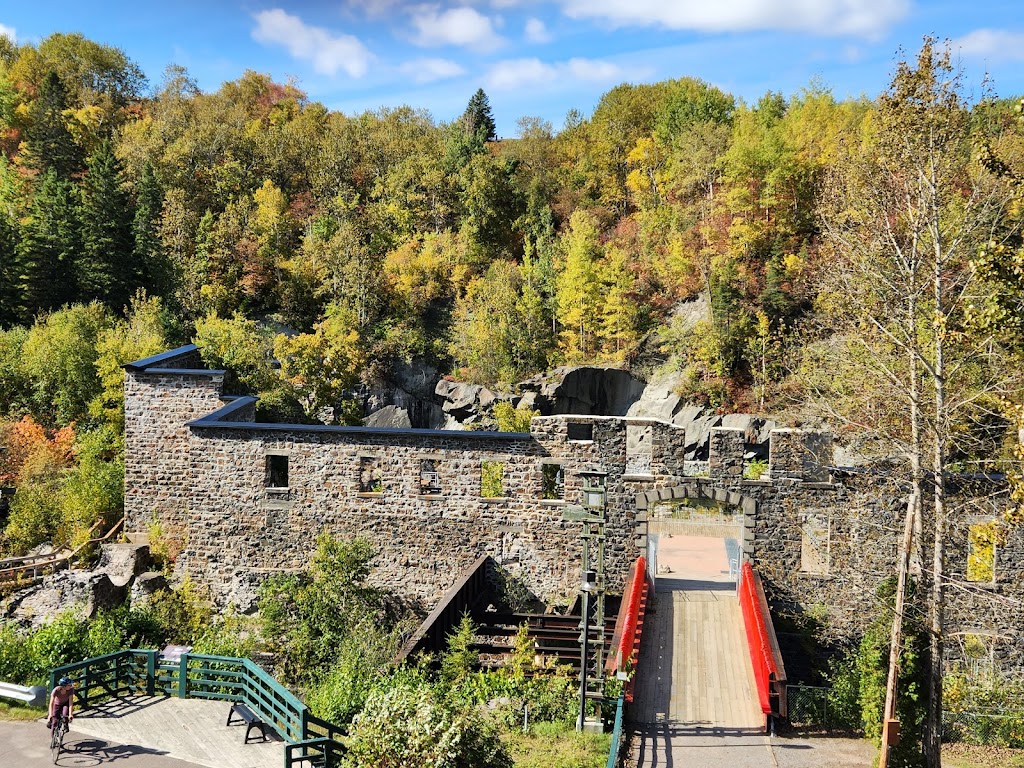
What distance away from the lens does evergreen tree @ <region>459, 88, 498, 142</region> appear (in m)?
57.0

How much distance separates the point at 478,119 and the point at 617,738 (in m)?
50.9

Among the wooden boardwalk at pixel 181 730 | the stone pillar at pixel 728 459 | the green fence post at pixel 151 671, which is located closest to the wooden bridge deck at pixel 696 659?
the stone pillar at pixel 728 459

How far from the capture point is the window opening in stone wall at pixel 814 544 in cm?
1998

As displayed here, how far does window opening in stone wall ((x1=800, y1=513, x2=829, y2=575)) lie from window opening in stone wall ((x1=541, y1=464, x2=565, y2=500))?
544cm

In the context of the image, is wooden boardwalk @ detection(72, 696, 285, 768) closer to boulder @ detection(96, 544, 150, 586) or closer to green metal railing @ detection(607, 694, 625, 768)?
green metal railing @ detection(607, 694, 625, 768)

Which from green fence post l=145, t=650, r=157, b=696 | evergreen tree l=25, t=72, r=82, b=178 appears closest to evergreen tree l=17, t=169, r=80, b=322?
evergreen tree l=25, t=72, r=82, b=178

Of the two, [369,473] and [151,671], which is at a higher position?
[369,473]

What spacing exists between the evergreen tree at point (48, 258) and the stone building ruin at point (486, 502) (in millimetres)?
18566

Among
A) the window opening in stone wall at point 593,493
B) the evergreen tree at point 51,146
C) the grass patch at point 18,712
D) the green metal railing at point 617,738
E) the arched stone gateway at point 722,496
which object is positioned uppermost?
the evergreen tree at point 51,146

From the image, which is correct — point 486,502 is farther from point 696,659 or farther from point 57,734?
point 57,734

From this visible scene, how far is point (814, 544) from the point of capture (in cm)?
2009

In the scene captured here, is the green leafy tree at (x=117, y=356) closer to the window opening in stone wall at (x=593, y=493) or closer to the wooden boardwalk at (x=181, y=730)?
the wooden boardwalk at (x=181, y=730)

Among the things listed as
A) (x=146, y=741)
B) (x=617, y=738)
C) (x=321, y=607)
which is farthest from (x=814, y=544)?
(x=146, y=741)

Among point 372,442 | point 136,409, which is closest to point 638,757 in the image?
point 372,442
